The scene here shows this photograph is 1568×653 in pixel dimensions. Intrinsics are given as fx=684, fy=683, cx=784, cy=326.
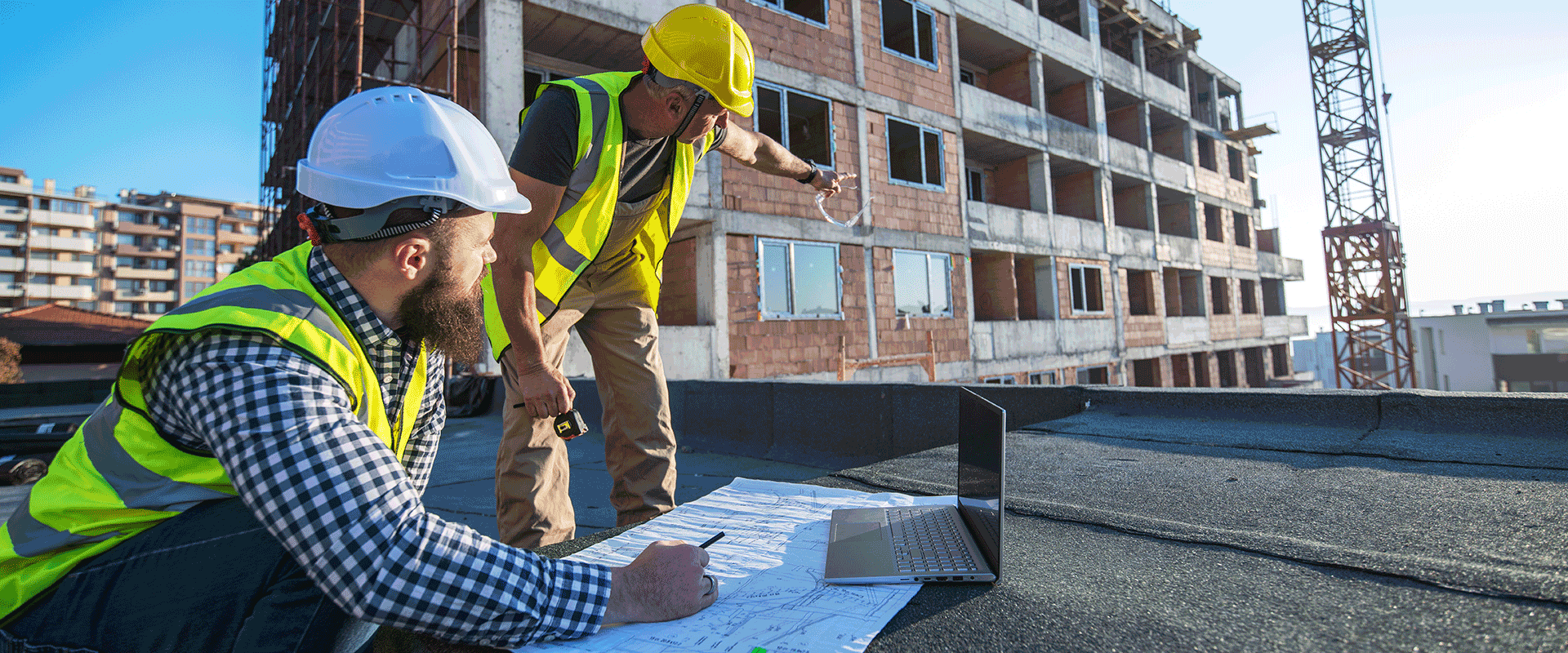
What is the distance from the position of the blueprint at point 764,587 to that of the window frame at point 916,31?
11.8m

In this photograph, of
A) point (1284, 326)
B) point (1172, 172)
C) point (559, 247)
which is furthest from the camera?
point (1284, 326)

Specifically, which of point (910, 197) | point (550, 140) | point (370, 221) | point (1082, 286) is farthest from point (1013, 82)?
point (370, 221)

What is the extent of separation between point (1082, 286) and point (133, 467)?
57.7 ft

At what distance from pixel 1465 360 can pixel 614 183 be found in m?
63.3

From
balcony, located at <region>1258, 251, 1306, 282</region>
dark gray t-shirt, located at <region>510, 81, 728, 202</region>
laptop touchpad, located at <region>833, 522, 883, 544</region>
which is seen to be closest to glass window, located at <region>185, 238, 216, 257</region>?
balcony, located at <region>1258, 251, 1306, 282</region>

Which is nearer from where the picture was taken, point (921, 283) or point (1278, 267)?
point (921, 283)

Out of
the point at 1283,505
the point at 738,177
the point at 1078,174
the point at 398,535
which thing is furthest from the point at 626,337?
the point at 1078,174

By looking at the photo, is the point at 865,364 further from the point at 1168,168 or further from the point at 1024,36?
the point at 1168,168

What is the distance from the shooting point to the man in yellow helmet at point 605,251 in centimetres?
219

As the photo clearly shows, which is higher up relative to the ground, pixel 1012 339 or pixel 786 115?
pixel 786 115

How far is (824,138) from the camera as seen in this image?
447 inches

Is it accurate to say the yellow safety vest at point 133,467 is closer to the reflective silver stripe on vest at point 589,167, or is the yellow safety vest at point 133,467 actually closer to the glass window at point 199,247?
the reflective silver stripe on vest at point 589,167

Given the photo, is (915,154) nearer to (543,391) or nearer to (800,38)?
(800,38)

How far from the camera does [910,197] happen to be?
1253 centimetres
